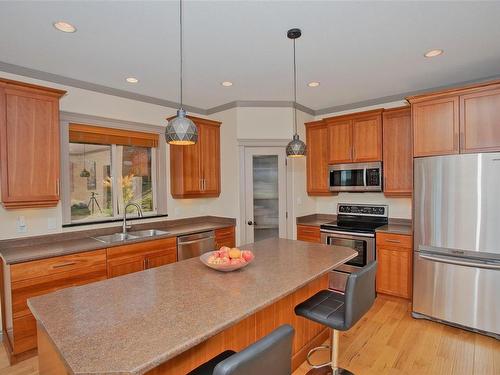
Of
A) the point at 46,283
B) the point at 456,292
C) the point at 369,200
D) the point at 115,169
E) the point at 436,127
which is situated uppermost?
the point at 436,127

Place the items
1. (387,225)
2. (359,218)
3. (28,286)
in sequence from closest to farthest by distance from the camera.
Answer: (28,286) < (387,225) < (359,218)

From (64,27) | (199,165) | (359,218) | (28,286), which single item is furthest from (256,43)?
(359,218)

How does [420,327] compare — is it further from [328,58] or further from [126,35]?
[126,35]

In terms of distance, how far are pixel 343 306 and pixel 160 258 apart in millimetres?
2193

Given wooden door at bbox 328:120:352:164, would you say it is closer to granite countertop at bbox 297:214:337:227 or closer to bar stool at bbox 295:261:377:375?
granite countertop at bbox 297:214:337:227

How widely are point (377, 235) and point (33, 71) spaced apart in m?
4.38

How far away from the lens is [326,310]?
1928 millimetres

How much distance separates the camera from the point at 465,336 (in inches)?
109

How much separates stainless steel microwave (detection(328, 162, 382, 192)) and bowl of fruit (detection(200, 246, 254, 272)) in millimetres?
2633

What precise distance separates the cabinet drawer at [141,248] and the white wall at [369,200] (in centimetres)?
258

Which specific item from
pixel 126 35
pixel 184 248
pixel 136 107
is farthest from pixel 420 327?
pixel 136 107

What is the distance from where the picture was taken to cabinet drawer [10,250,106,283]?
2.36 metres

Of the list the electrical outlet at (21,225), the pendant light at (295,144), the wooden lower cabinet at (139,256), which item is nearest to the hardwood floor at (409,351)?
the wooden lower cabinet at (139,256)

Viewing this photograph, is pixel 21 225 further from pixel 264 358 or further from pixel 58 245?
pixel 264 358
